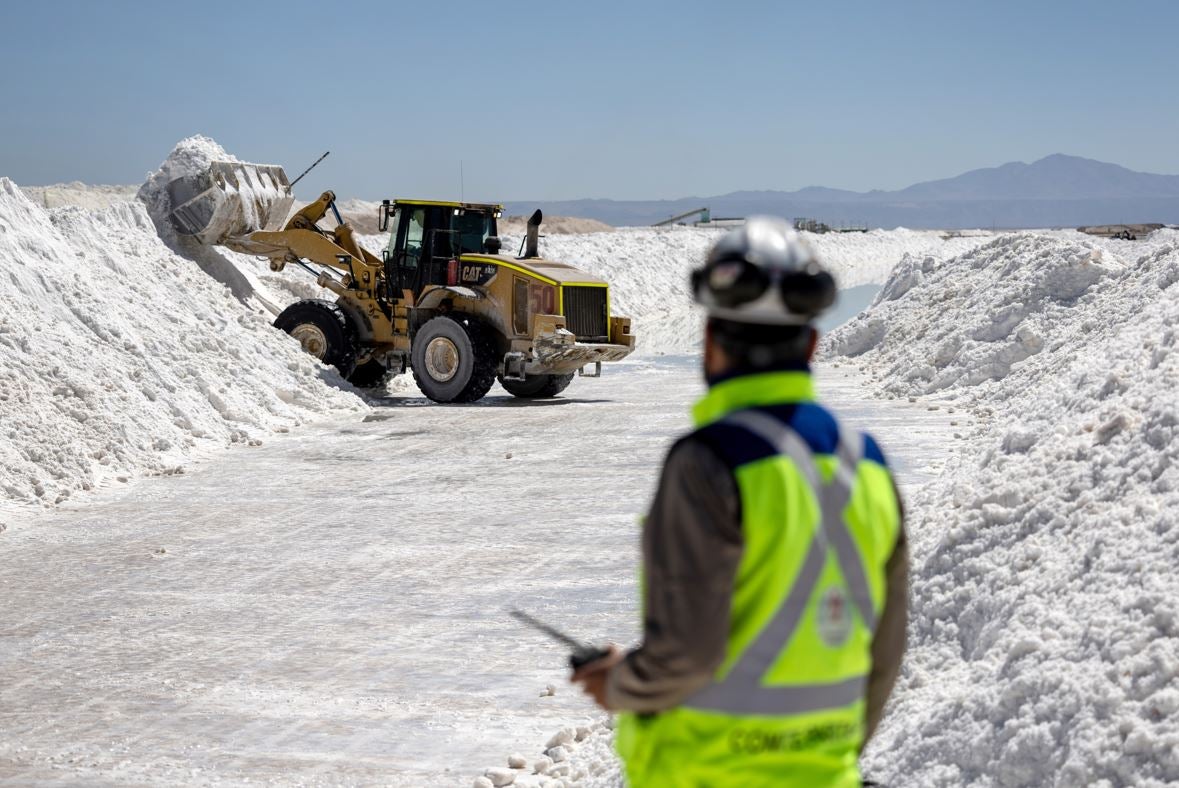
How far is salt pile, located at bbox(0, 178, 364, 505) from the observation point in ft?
42.2

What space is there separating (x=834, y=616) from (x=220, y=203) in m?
19.6

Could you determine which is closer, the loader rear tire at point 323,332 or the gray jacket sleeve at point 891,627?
the gray jacket sleeve at point 891,627

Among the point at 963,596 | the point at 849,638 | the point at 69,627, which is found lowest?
the point at 69,627

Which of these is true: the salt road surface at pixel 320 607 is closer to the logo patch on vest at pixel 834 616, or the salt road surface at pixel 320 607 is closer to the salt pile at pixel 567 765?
the salt pile at pixel 567 765

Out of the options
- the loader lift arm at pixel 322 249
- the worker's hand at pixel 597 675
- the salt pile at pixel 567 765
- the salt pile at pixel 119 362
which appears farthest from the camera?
the loader lift arm at pixel 322 249

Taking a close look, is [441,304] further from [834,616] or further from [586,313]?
[834,616]

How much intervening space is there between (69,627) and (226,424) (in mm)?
7664

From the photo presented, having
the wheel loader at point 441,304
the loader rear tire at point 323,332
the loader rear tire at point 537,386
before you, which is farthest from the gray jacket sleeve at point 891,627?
the loader rear tire at point 323,332

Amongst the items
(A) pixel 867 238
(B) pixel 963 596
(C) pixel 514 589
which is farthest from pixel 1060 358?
(A) pixel 867 238

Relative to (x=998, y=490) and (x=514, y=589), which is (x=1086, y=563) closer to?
(x=998, y=490)

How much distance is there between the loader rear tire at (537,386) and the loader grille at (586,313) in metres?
1.03

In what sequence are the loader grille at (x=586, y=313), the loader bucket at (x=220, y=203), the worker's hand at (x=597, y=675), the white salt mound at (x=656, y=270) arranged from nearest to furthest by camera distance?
the worker's hand at (x=597, y=675), the loader grille at (x=586, y=313), the loader bucket at (x=220, y=203), the white salt mound at (x=656, y=270)

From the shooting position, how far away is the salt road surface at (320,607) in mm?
6203

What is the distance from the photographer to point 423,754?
20.0 feet
